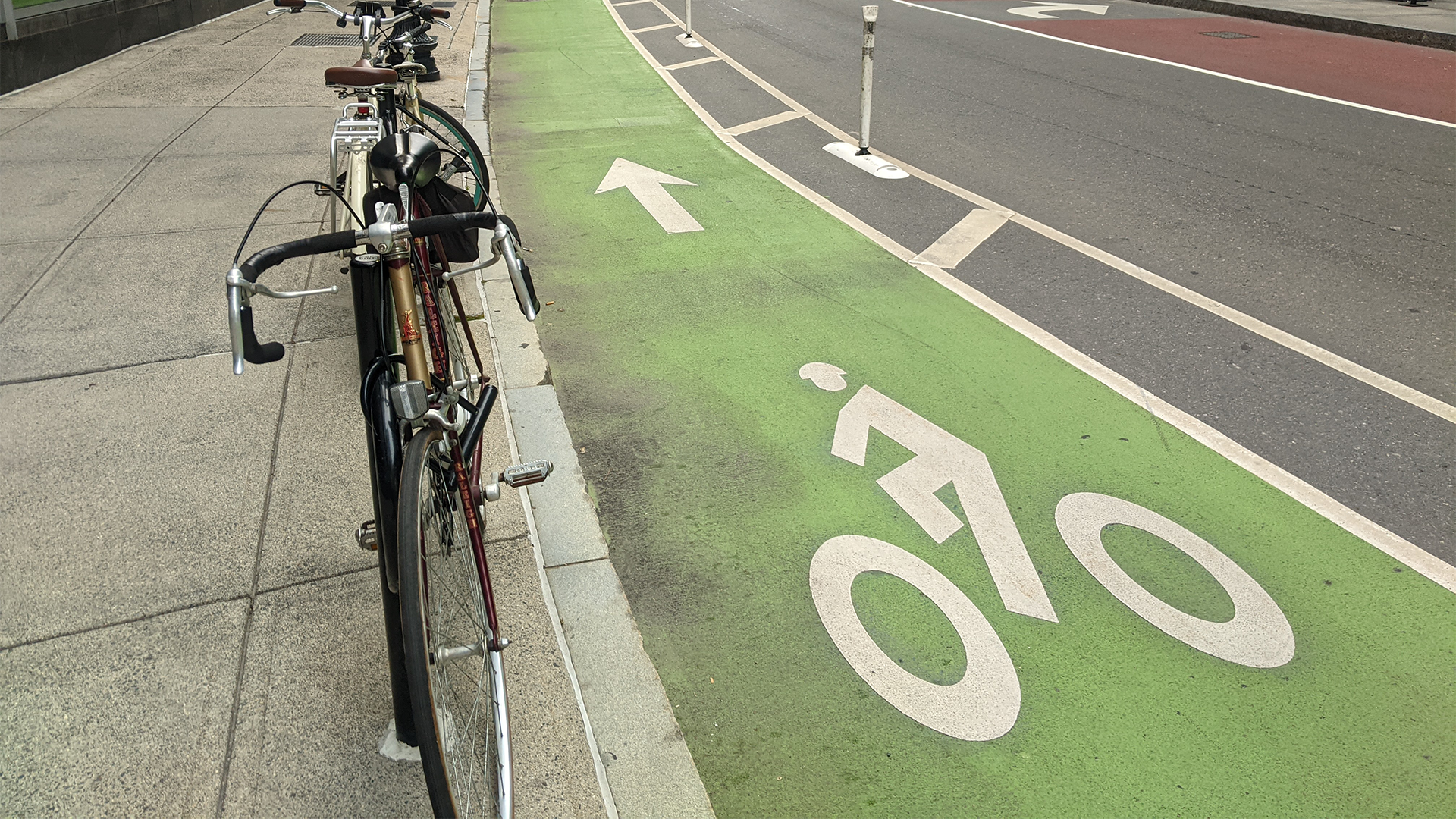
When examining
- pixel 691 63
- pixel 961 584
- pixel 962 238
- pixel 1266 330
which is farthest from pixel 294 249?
pixel 691 63

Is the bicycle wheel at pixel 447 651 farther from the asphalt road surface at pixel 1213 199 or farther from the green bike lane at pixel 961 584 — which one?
the asphalt road surface at pixel 1213 199

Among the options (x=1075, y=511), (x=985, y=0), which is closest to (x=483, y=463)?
(x=1075, y=511)

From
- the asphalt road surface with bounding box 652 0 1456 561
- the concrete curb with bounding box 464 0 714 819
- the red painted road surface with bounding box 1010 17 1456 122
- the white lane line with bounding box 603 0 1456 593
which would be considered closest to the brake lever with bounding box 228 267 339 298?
the concrete curb with bounding box 464 0 714 819

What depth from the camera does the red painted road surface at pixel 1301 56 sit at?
12.1 meters

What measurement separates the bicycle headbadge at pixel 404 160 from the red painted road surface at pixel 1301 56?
11.7m

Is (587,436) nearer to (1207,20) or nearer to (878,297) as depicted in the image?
(878,297)

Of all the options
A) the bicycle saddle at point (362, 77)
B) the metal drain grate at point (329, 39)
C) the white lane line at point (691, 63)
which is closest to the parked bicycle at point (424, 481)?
the bicycle saddle at point (362, 77)

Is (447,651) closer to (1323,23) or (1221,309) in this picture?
(1221,309)

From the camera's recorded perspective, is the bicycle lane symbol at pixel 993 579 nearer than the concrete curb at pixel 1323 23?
Yes

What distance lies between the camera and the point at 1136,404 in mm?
5316

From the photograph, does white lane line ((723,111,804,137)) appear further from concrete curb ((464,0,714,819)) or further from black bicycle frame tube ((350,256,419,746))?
black bicycle frame tube ((350,256,419,746))

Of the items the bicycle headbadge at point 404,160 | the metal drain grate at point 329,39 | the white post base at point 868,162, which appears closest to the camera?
the bicycle headbadge at point 404,160

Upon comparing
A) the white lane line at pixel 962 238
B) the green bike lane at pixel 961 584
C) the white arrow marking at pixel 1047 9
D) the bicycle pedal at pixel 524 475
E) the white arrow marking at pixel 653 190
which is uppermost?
the white arrow marking at pixel 1047 9

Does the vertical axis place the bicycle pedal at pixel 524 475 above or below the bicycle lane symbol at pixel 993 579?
above
